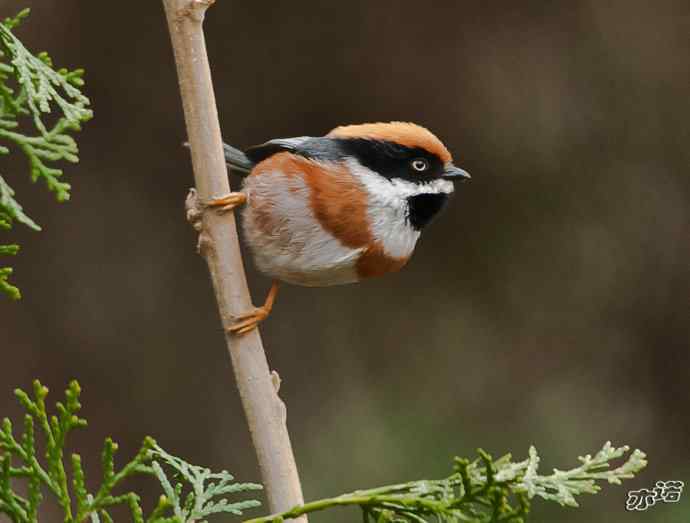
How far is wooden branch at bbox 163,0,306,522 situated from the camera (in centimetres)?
157

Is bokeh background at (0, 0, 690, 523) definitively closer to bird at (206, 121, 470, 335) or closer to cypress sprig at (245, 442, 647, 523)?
bird at (206, 121, 470, 335)

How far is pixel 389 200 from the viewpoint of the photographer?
2160 mm

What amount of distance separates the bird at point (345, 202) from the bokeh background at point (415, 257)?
240 centimetres

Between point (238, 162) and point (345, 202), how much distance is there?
0.31 metres

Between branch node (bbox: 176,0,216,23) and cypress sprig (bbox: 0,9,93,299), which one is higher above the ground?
branch node (bbox: 176,0,216,23)

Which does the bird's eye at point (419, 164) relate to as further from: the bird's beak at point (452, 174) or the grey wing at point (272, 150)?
the grey wing at point (272, 150)

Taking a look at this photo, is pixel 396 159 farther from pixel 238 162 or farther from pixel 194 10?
pixel 194 10

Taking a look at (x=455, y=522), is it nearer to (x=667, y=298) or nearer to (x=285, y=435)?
(x=285, y=435)

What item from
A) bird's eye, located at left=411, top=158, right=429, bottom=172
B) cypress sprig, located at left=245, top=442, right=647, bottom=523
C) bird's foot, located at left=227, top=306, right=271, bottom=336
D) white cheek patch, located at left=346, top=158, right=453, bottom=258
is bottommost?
cypress sprig, located at left=245, top=442, right=647, bottom=523

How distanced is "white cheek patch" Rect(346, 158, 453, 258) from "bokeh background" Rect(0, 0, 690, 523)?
7.89 feet

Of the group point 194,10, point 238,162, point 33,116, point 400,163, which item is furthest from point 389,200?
point 33,116

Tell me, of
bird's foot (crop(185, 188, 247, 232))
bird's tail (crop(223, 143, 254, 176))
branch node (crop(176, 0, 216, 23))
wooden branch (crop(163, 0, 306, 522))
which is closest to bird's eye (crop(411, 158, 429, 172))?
bird's tail (crop(223, 143, 254, 176))

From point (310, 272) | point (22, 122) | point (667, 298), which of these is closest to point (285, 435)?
point (310, 272)

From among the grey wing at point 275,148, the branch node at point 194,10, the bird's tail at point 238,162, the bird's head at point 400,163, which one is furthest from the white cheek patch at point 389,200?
the branch node at point 194,10
